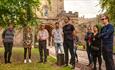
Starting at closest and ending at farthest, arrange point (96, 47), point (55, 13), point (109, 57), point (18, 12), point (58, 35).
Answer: point (109, 57), point (96, 47), point (58, 35), point (18, 12), point (55, 13)

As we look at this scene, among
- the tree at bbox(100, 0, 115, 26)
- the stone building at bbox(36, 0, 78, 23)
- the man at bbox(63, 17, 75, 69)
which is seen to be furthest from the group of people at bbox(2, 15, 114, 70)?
the stone building at bbox(36, 0, 78, 23)

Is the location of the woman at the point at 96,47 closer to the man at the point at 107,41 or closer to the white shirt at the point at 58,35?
the man at the point at 107,41

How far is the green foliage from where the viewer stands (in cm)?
2311

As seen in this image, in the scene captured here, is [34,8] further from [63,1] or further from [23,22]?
[63,1]

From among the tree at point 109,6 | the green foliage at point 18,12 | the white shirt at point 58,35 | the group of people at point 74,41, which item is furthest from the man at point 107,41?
the tree at point 109,6

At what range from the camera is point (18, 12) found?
24125 millimetres

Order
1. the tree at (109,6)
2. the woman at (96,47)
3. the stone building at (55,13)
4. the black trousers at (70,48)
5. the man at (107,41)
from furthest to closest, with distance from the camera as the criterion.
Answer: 1. the stone building at (55,13)
2. the tree at (109,6)
3. the black trousers at (70,48)
4. the woman at (96,47)
5. the man at (107,41)

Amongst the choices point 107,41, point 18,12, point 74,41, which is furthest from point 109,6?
point 107,41

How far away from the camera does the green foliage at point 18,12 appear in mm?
23109

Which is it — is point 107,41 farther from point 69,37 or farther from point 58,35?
point 58,35

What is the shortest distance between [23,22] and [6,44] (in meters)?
4.79

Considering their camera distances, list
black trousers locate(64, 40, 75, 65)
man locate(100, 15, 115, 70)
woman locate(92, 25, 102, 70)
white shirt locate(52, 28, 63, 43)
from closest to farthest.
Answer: man locate(100, 15, 115, 70) → woman locate(92, 25, 102, 70) → black trousers locate(64, 40, 75, 65) → white shirt locate(52, 28, 63, 43)

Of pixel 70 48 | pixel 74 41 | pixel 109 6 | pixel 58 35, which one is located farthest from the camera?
pixel 109 6

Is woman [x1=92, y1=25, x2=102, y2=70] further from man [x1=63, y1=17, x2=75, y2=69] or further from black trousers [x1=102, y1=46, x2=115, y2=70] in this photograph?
black trousers [x1=102, y1=46, x2=115, y2=70]
